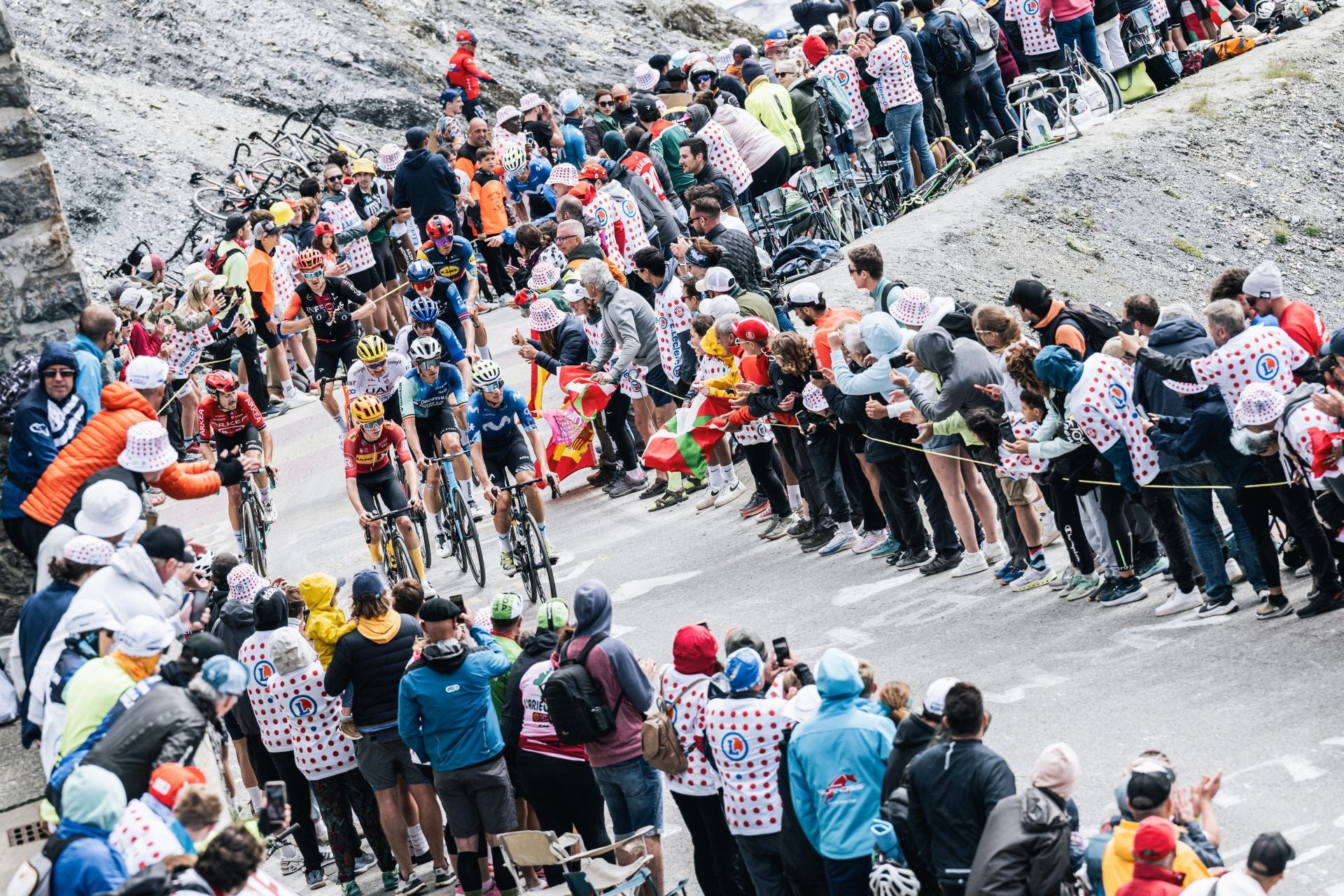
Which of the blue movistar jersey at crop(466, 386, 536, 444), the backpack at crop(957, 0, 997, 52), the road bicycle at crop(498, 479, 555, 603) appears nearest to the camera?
the road bicycle at crop(498, 479, 555, 603)

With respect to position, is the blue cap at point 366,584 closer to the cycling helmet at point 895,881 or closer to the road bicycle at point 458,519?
the cycling helmet at point 895,881

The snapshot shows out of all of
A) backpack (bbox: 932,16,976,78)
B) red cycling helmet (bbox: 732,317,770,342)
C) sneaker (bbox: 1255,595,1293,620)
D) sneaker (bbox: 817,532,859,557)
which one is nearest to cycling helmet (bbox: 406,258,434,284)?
red cycling helmet (bbox: 732,317,770,342)

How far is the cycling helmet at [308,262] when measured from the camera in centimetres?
1786

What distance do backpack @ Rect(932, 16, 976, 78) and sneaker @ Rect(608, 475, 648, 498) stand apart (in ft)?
22.3

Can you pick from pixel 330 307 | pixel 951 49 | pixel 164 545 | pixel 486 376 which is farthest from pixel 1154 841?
pixel 951 49

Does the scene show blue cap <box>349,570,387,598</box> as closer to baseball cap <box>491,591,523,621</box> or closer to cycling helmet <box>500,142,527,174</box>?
baseball cap <box>491,591,523,621</box>

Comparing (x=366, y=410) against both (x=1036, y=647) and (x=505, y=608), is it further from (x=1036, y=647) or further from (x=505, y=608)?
(x=1036, y=647)

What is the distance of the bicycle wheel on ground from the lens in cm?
1478

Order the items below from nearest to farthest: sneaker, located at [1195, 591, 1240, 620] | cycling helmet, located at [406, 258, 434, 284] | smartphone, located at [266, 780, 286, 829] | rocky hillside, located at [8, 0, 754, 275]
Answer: smartphone, located at [266, 780, 286, 829] → sneaker, located at [1195, 591, 1240, 620] → cycling helmet, located at [406, 258, 434, 284] → rocky hillside, located at [8, 0, 754, 275]

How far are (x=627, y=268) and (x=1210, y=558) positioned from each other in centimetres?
880

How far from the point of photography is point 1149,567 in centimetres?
1163

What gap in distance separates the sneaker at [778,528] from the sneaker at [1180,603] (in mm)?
4365

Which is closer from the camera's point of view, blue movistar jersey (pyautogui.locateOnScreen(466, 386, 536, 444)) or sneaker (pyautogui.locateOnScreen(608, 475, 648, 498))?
blue movistar jersey (pyautogui.locateOnScreen(466, 386, 536, 444))

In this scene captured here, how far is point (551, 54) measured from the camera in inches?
1470
